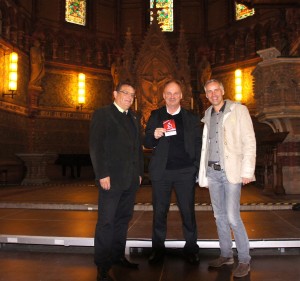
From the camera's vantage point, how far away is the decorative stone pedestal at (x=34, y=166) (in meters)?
10.8

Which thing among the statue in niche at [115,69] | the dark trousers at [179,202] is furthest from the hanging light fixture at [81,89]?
the dark trousers at [179,202]

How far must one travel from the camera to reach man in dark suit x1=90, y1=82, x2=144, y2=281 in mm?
3018

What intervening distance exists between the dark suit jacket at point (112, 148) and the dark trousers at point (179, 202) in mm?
399

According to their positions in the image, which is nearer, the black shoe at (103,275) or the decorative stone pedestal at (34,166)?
the black shoe at (103,275)

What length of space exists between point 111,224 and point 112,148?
0.66 m

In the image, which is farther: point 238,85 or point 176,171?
point 238,85

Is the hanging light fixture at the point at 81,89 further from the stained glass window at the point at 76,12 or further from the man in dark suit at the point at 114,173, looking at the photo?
the man in dark suit at the point at 114,173

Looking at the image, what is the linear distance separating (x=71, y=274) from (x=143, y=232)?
3.92 feet

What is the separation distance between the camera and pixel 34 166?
36.1 ft

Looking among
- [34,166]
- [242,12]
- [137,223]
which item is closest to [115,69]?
[242,12]

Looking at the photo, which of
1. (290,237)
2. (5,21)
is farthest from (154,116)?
(5,21)

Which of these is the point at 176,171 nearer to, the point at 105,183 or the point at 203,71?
the point at 105,183

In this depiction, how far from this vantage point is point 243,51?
14898 mm

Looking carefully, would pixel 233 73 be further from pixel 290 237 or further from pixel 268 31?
pixel 290 237
